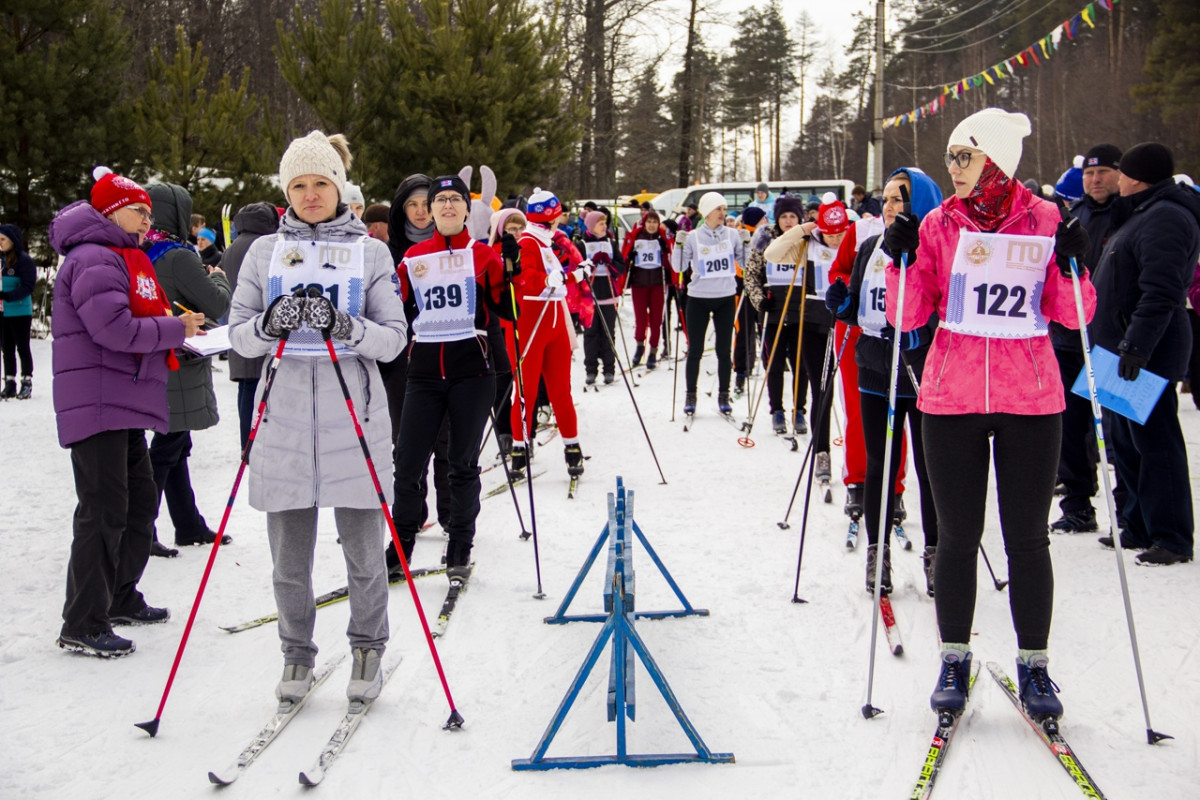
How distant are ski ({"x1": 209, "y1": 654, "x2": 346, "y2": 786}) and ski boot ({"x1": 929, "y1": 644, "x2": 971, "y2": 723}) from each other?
2.29 meters

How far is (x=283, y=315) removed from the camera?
11.0 ft

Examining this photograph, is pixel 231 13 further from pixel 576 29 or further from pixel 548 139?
pixel 548 139

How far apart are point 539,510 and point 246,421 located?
2.05 meters

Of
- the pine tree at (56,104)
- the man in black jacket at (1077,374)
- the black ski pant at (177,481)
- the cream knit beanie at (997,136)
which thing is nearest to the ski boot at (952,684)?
the cream knit beanie at (997,136)

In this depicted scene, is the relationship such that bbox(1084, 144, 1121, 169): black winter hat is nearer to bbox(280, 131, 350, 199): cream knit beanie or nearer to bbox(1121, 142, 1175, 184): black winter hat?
bbox(1121, 142, 1175, 184): black winter hat

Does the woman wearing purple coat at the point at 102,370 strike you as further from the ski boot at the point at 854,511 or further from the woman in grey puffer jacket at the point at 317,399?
the ski boot at the point at 854,511

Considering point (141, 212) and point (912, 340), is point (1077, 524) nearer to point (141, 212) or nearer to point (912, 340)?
point (912, 340)

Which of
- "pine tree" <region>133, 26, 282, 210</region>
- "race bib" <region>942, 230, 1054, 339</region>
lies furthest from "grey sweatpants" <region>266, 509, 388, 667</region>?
"pine tree" <region>133, 26, 282, 210</region>

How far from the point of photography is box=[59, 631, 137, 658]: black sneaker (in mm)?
4078

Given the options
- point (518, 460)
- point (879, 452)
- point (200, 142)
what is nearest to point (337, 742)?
point (879, 452)

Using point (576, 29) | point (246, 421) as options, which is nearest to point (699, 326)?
point (246, 421)

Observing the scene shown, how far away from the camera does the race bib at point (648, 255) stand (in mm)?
12148

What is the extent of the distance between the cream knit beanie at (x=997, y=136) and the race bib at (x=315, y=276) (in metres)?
2.19

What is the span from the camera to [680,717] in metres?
3.22
